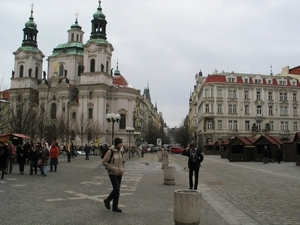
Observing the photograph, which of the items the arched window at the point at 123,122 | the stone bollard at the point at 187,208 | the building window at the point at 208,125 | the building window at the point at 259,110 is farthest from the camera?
the arched window at the point at 123,122

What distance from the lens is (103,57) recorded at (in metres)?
78.4

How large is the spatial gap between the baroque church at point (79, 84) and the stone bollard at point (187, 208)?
63.3m

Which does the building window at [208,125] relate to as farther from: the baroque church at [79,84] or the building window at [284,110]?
the baroque church at [79,84]

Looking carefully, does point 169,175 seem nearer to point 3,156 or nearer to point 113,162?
point 113,162

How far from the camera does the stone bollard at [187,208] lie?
6.65m

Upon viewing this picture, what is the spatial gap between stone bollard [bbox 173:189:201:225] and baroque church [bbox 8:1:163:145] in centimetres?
6328

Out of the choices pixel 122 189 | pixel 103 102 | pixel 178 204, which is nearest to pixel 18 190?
pixel 122 189

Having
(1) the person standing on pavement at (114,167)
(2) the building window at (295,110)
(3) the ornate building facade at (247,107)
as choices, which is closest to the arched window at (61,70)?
(3) the ornate building facade at (247,107)

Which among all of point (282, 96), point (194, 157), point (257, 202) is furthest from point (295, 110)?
point (257, 202)

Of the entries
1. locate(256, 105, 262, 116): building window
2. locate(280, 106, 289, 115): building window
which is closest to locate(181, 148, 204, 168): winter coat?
locate(256, 105, 262, 116): building window

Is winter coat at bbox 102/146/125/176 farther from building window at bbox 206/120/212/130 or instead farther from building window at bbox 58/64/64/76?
building window at bbox 58/64/64/76

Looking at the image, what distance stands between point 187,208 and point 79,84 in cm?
7639

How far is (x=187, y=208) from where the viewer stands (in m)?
6.68

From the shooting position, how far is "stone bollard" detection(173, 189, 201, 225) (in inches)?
262
